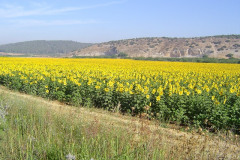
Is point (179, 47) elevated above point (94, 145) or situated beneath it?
elevated above

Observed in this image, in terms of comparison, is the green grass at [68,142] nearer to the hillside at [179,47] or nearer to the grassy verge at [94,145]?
the grassy verge at [94,145]

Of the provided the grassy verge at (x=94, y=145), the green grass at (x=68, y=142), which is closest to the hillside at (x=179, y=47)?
the grassy verge at (x=94, y=145)

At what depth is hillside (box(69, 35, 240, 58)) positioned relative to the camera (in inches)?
3600

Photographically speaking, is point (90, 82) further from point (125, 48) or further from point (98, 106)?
point (125, 48)

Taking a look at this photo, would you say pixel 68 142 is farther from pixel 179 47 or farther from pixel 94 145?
pixel 179 47

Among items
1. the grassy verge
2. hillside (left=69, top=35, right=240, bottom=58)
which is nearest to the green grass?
the grassy verge

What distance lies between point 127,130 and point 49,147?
1531 mm

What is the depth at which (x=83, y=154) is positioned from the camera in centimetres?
355

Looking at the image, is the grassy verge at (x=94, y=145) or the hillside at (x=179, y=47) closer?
the grassy verge at (x=94, y=145)

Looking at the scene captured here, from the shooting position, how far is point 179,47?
98625mm

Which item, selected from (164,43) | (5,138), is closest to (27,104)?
(5,138)

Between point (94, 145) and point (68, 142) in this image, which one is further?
point (68, 142)

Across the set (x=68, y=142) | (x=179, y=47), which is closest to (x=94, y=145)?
(x=68, y=142)

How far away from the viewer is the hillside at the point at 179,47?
91438mm
